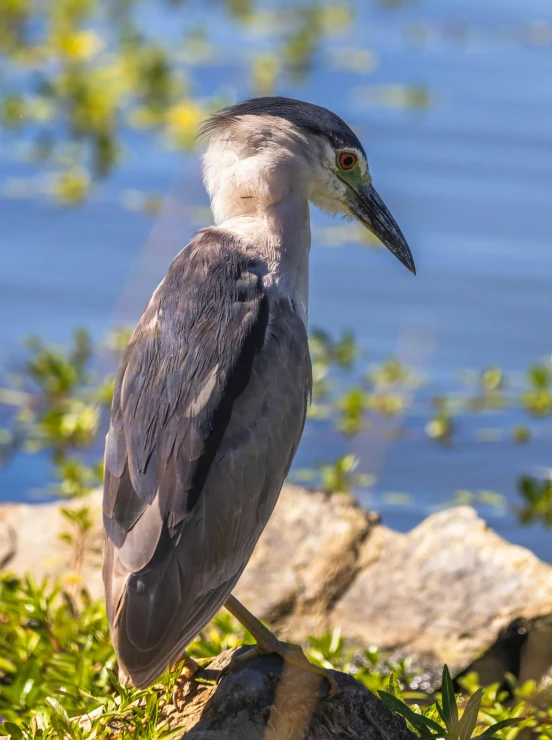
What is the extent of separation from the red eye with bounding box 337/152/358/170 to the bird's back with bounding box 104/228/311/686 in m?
0.49

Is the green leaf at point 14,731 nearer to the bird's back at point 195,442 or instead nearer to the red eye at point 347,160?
the bird's back at point 195,442

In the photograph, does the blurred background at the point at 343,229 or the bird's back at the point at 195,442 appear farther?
the blurred background at the point at 343,229

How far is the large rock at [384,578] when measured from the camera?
4586 mm

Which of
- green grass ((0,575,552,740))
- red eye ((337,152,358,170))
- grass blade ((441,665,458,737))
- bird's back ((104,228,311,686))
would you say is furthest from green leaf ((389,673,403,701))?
red eye ((337,152,358,170))

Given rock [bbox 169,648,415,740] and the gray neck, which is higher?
the gray neck

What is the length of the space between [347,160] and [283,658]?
1.65 meters

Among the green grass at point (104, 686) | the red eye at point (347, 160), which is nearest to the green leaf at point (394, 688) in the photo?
the green grass at point (104, 686)

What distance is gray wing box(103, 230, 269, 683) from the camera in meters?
3.28

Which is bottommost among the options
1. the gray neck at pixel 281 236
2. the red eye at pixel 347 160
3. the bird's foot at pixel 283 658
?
the bird's foot at pixel 283 658

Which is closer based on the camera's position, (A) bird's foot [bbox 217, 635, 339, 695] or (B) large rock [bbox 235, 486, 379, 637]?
(A) bird's foot [bbox 217, 635, 339, 695]

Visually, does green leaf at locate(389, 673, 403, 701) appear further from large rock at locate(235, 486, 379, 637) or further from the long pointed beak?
the long pointed beak

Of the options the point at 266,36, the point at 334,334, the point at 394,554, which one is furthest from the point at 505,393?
the point at 266,36

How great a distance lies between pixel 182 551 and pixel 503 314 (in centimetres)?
395

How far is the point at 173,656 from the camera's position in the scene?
3266mm
